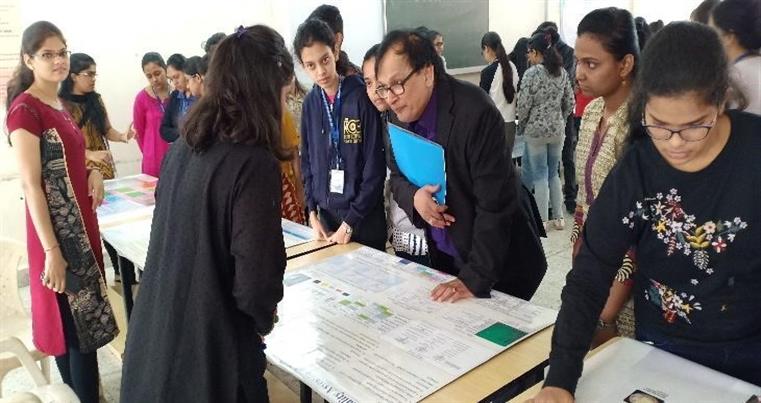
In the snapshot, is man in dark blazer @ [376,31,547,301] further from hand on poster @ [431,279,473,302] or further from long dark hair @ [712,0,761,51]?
long dark hair @ [712,0,761,51]

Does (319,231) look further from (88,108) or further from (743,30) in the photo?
(88,108)

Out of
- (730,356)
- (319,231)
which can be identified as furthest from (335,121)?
(730,356)

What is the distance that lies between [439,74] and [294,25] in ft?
9.89

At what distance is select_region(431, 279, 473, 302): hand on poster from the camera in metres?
1.51

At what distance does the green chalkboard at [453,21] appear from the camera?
5.25 meters

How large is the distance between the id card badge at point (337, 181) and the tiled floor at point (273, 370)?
0.81 m

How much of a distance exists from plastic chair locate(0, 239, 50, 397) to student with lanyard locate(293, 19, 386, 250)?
3.46 feet

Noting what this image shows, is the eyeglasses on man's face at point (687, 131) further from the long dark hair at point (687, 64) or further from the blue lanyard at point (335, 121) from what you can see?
the blue lanyard at point (335, 121)

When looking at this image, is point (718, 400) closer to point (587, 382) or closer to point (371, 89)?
point (587, 382)

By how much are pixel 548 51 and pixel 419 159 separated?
2875mm

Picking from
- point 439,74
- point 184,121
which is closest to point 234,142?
point 184,121

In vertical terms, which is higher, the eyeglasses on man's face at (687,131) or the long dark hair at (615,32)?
the long dark hair at (615,32)

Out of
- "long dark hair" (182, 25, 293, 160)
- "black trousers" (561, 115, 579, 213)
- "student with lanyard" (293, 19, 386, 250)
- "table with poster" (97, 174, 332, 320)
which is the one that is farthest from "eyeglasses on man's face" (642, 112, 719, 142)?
"black trousers" (561, 115, 579, 213)

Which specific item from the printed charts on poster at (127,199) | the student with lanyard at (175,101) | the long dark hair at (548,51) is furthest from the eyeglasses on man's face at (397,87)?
the long dark hair at (548,51)
